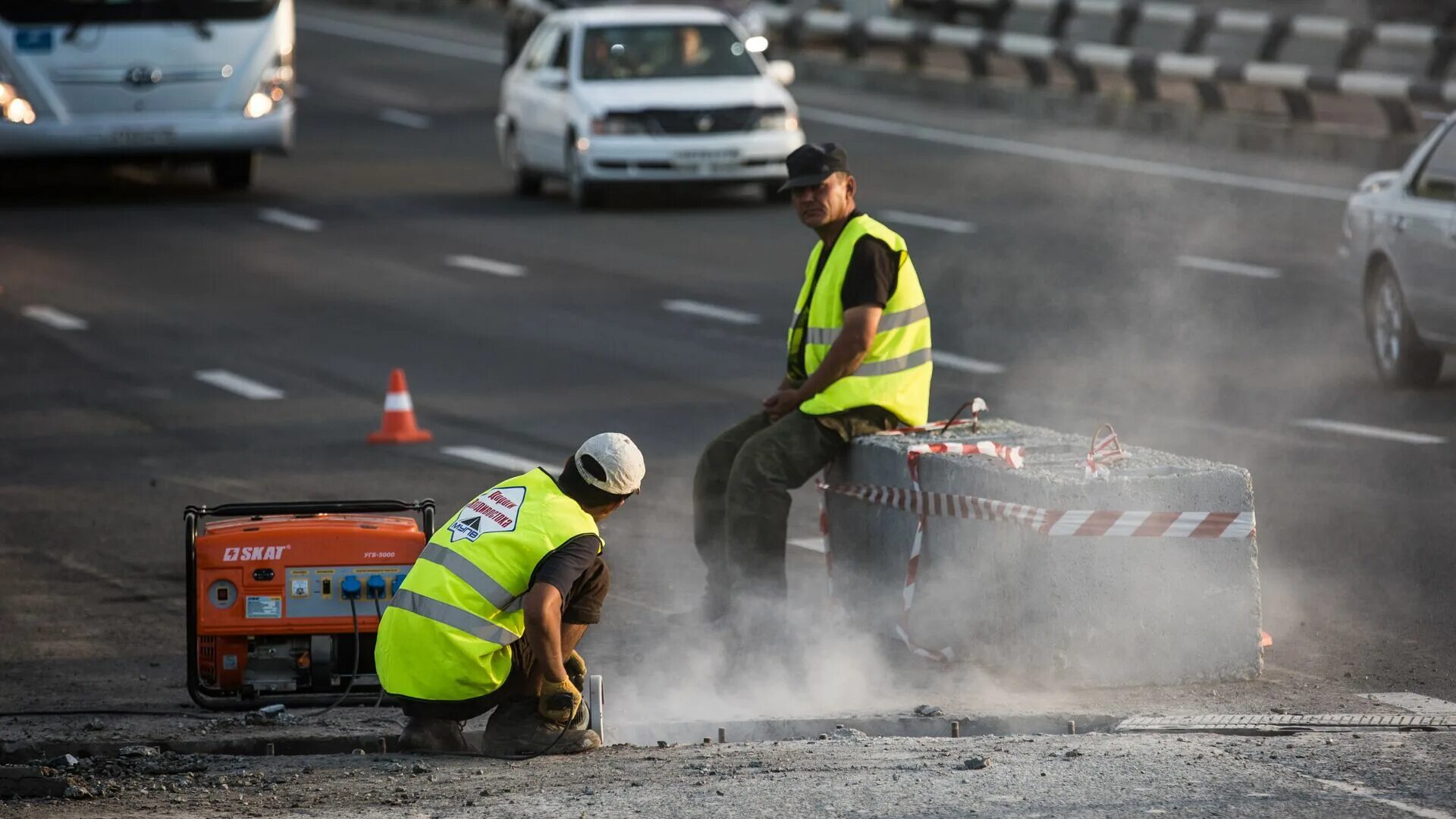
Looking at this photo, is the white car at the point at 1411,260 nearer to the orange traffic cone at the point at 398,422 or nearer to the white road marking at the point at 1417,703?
the orange traffic cone at the point at 398,422

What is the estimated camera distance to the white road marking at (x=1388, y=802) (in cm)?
650

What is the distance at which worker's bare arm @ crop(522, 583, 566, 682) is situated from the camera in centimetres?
754

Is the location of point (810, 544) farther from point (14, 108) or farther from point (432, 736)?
point (14, 108)

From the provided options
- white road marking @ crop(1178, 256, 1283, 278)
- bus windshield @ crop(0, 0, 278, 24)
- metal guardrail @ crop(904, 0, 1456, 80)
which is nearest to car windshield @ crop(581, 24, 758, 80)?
bus windshield @ crop(0, 0, 278, 24)

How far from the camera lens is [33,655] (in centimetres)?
972

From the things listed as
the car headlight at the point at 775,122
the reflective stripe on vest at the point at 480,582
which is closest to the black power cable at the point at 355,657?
the reflective stripe on vest at the point at 480,582

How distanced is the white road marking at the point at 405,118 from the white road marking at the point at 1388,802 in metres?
25.8

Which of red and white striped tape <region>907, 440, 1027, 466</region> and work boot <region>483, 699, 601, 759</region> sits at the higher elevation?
red and white striped tape <region>907, 440, 1027, 466</region>

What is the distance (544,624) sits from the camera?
297 inches

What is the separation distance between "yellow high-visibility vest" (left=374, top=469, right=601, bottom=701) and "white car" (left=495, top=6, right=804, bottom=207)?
1596 centimetres

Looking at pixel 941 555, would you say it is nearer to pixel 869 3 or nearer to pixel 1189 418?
pixel 1189 418

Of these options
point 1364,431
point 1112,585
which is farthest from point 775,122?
point 1112,585

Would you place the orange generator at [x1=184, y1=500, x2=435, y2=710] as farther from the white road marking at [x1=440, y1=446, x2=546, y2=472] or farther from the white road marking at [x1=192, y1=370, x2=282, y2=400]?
the white road marking at [x1=192, y1=370, x2=282, y2=400]

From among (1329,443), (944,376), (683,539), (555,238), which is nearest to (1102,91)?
(555,238)
